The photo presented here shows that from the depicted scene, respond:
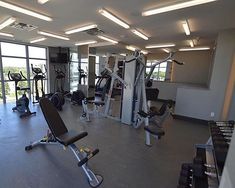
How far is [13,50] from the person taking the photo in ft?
19.5

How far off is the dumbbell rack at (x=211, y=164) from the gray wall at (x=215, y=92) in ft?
8.45

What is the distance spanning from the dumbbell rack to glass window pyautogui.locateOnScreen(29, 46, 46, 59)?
7.56 m

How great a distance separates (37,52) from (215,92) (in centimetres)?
770

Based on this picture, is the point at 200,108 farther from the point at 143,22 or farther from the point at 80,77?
the point at 80,77

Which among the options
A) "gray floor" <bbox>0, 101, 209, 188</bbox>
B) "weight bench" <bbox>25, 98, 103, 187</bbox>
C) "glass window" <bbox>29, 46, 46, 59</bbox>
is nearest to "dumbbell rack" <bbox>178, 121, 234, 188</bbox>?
"gray floor" <bbox>0, 101, 209, 188</bbox>

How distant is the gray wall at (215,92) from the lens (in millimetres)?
3658

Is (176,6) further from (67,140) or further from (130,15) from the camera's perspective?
(67,140)

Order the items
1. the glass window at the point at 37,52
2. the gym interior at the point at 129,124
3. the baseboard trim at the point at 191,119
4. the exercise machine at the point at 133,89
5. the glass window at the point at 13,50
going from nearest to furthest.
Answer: the gym interior at the point at 129,124 → the exercise machine at the point at 133,89 → the baseboard trim at the point at 191,119 → the glass window at the point at 13,50 → the glass window at the point at 37,52

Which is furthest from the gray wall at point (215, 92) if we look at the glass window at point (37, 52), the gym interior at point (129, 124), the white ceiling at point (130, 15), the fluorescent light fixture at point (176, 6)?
the glass window at point (37, 52)

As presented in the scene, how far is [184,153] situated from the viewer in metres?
2.54

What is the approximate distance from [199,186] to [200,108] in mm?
3427

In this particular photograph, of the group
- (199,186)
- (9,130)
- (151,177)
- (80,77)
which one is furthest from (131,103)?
(80,77)

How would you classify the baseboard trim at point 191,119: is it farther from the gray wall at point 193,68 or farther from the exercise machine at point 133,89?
the gray wall at point 193,68

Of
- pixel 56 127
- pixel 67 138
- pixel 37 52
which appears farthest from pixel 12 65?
pixel 67 138
